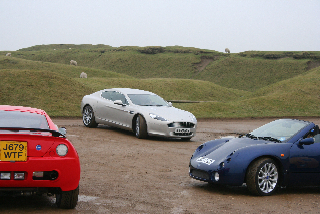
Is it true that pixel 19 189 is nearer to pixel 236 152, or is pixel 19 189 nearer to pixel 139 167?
pixel 236 152

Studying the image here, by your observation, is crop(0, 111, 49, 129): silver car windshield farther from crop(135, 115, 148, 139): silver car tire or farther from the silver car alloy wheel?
crop(135, 115, 148, 139): silver car tire

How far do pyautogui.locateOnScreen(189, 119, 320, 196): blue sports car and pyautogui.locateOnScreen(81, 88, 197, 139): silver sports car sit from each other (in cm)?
588

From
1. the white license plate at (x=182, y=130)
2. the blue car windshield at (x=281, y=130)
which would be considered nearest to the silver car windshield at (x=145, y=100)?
the white license plate at (x=182, y=130)

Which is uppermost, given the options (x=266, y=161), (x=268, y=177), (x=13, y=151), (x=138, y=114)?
(x=13, y=151)

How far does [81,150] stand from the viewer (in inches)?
430

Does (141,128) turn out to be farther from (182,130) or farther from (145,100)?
(145,100)

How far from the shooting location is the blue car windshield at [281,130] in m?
7.44

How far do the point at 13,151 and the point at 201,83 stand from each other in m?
43.5

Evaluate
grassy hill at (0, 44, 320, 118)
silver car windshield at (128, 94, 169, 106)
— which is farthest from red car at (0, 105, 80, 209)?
grassy hill at (0, 44, 320, 118)

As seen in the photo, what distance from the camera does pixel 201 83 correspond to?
4788 centimetres

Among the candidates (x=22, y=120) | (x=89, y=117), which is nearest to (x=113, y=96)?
(x=89, y=117)

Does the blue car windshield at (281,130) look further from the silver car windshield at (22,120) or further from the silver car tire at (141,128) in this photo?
the silver car tire at (141,128)

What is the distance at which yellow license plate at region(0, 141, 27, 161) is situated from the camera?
4930 mm

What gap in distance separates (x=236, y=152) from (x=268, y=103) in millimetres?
24729
